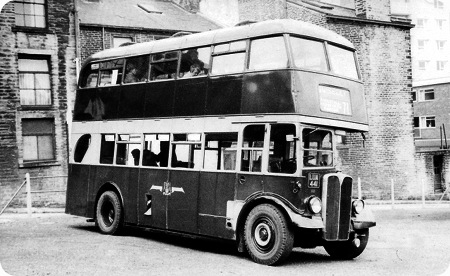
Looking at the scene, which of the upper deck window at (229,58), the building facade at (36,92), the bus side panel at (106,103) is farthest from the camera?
the building facade at (36,92)

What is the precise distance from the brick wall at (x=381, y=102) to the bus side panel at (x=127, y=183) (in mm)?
14935

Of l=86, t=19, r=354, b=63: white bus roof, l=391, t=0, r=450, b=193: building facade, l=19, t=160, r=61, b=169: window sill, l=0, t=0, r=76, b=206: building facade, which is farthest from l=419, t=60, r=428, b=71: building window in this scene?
l=86, t=19, r=354, b=63: white bus roof

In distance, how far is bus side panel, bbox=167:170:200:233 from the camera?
35.1 ft

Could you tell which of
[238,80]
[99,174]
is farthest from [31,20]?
[238,80]

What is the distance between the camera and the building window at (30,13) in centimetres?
2272

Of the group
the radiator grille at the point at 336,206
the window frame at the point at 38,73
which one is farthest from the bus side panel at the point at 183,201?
the window frame at the point at 38,73

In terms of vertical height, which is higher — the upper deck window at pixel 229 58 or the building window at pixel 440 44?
the building window at pixel 440 44

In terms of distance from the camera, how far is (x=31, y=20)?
75.6ft

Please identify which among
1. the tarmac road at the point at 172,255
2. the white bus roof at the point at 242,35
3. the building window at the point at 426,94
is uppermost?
the building window at the point at 426,94

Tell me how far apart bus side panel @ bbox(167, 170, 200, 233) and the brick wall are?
1558cm

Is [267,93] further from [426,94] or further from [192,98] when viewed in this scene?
[426,94]

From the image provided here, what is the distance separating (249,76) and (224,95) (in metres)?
0.68

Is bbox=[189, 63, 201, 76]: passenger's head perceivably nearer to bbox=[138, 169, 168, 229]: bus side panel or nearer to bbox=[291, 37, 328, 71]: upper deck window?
bbox=[138, 169, 168, 229]: bus side panel

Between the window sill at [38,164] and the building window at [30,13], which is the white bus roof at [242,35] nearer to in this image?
the window sill at [38,164]
